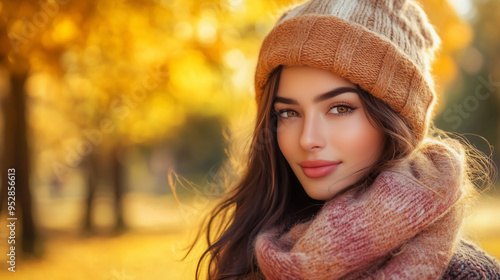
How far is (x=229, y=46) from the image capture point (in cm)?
604

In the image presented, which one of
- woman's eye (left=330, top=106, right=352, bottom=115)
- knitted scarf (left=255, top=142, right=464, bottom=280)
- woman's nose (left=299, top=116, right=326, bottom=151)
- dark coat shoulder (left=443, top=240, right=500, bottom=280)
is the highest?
woman's eye (left=330, top=106, right=352, bottom=115)

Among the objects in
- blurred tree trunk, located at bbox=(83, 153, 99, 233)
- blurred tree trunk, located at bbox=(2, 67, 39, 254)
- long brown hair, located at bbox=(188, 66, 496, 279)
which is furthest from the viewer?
blurred tree trunk, located at bbox=(83, 153, 99, 233)

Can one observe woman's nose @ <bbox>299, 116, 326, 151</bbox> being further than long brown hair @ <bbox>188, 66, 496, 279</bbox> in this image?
No

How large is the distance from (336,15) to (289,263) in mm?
1127

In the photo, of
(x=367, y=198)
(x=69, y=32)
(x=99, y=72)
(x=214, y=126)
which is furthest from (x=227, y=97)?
(x=214, y=126)

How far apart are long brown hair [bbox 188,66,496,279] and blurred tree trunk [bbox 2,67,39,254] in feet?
15.8

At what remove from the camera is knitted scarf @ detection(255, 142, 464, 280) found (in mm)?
1751

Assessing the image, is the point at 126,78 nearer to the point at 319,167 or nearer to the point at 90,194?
the point at 319,167

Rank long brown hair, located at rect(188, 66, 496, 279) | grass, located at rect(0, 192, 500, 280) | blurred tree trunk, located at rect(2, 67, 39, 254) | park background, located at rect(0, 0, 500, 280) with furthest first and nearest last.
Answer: blurred tree trunk, located at rect(2, 67, 39, 254), grass, located at rect(0, 192, 500, 280), park background, located at rect(0, 0, 500, 280), long brown hair, located at rect(188, 66, 496, 279)

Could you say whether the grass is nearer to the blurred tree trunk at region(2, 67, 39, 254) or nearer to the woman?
the blurred tree trunk at region(2, 67, 39, 254)

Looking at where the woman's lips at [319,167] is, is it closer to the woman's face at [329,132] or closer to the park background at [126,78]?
the woman's face at [329,132]

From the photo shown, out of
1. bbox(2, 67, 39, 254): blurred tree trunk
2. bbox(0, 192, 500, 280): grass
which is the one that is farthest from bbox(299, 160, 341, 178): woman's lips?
bbox(2, 67, 39, 254): blurred tree trunk

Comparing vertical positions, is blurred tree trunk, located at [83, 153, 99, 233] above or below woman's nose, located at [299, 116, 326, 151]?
below

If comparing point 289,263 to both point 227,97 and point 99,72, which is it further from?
point 227,97
